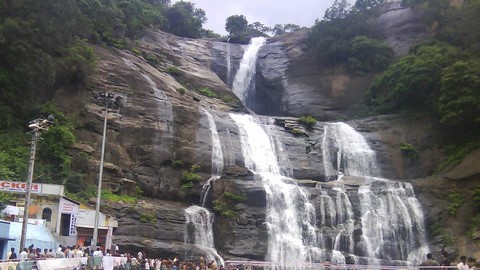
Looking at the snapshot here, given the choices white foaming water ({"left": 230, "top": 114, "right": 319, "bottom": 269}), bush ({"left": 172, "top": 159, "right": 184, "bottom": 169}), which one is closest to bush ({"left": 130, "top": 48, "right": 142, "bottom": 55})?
white foaming water ({"left": 230, "top": 114, "right": 319, "bottom": 269})

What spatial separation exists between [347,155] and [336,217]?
10.1m

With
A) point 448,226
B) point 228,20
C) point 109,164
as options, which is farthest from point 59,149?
point 228,20

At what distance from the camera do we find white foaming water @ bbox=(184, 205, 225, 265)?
122 ft

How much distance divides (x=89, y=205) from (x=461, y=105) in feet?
102

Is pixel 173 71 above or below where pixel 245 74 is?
below

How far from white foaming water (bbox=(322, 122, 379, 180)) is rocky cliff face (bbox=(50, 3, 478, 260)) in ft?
2.26

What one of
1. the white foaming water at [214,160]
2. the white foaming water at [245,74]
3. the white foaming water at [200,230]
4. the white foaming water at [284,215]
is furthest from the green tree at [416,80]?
the white foaming water at [200,230]

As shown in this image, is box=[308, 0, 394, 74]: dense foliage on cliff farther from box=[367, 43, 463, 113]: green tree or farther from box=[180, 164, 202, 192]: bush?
box=[180, 164, 202, 192]: bush

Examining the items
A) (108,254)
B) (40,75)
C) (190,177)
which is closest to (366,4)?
(190,177)

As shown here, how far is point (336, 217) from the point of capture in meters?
41.1

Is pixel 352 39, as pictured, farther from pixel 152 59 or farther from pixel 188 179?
pixel 188 179

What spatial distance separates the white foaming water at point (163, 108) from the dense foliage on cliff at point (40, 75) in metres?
5.78

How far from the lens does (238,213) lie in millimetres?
39438

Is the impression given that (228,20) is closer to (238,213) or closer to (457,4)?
(457,4)
